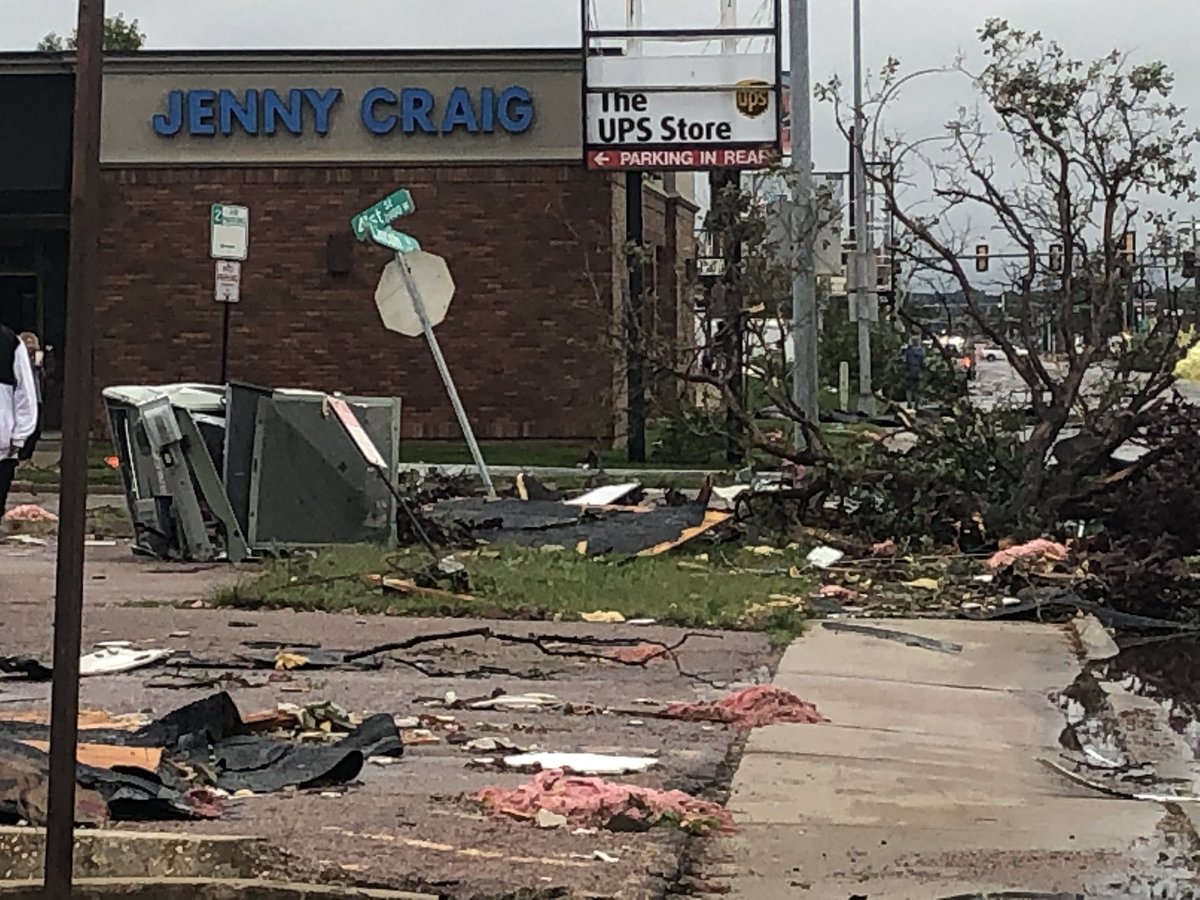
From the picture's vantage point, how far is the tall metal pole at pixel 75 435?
4.10m

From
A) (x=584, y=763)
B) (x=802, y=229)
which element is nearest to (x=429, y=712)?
(x=584, y=763)

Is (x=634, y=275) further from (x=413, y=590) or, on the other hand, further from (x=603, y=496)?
(x=413, y=590)

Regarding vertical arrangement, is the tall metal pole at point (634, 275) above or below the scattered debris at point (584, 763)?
above

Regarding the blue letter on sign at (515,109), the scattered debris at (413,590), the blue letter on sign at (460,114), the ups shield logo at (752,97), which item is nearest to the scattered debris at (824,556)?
the scattered debris at (413,590)

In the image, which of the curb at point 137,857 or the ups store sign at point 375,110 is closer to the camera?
the curb at point 137,857

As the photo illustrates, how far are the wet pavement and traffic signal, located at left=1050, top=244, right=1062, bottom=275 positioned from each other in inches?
258

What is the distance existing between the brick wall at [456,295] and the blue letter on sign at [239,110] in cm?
66

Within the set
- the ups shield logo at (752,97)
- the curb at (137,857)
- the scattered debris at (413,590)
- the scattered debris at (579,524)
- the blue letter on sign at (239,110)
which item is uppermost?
the blue letter on sign at (239,110)

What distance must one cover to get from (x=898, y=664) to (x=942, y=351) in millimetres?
6786

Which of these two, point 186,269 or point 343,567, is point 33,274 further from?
point 343,567

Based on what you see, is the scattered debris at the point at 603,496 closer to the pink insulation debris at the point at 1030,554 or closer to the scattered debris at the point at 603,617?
the pink insulation debris at the point at 1030,554

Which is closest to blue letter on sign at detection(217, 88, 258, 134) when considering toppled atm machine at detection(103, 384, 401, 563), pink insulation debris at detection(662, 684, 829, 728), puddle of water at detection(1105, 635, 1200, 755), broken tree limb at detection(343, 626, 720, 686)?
toppled atm machine at detection(103, 384, 401, 563)

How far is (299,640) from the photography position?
10414mm

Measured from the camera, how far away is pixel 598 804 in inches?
244
